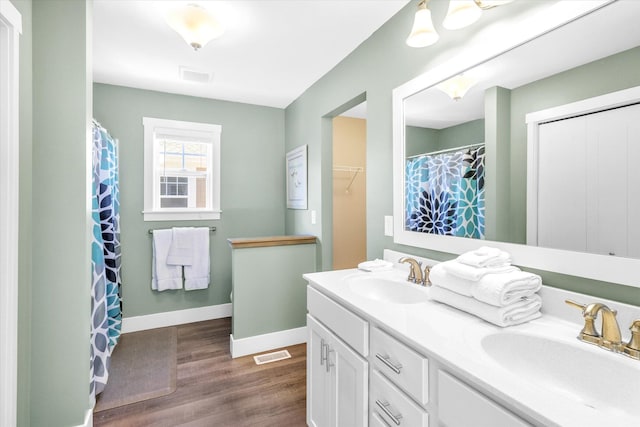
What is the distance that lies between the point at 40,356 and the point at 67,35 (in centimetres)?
155

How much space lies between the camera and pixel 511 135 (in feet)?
3.95

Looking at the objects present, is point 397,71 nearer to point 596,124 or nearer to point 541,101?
point 541,101

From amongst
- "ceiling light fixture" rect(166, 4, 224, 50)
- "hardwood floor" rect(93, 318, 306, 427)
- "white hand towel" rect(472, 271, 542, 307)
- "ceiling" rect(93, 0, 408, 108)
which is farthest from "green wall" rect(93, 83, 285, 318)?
"white hand towel" rect(472, 271, 542, 307)

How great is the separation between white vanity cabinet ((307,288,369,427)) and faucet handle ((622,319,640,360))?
714 millimetres

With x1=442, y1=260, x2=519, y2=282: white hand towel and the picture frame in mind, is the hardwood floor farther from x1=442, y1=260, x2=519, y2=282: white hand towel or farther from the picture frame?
the picture frame

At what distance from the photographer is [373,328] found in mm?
1110

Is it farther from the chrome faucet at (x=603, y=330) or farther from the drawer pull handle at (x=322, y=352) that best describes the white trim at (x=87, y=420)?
the chrome faucet at (x=603, y=330)

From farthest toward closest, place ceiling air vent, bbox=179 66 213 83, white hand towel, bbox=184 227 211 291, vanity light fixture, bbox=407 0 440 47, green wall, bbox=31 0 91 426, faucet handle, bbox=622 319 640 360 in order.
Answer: white hand towel, bbox=184 227 211 291 → ceiling air vent, bbox=179 66 213 83 → green wall, bbox=31 0 91 426 → vanity light fixture, bbox=407 0 440 47 → faucet handle, bbox=622 319 640 360

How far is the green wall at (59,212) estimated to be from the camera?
146 centimetres

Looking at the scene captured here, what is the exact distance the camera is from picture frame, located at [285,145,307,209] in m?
3.05

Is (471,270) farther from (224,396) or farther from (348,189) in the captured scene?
(348,189)

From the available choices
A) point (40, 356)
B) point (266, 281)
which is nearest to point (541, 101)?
point (266, 281)

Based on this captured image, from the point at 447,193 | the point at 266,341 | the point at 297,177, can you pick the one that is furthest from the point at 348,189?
the point at 447,193

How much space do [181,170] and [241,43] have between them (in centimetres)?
159
